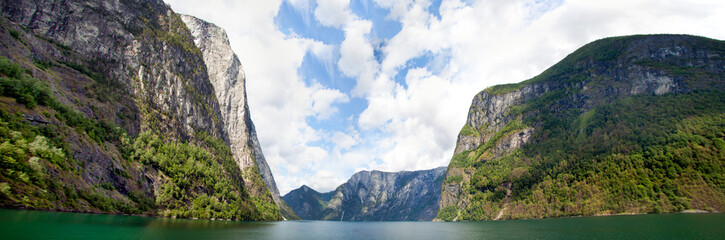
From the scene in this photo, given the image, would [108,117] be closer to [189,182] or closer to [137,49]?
[189,182]

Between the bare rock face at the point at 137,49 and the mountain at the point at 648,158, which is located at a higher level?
the bare rock face at the point at 137,49

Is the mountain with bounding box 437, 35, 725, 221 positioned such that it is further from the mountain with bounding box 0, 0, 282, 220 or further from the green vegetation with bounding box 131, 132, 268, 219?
the mountain with bounding box 0, 0, 282, 220

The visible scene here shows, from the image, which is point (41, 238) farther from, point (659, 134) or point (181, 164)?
point (659, 134)

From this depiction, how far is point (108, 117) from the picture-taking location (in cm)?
10344

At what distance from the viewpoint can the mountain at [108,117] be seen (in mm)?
60656

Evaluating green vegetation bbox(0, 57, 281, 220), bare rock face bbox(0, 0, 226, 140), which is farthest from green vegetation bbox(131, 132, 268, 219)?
bare rock face bbox(0, 0, 226, 140)

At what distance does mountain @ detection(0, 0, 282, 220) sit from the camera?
60.7m

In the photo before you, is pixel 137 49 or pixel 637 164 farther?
pixel 637 164

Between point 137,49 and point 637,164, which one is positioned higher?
point 137,49

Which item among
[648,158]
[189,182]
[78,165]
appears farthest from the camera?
[648,158]

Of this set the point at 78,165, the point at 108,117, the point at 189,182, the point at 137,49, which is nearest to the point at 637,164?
the point at 189,182

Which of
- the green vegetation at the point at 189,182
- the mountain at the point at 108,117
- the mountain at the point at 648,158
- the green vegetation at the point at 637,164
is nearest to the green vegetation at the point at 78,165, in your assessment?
the green vegetation at the point at 189,182

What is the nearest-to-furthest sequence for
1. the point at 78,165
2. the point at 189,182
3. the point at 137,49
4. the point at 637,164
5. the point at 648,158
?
the point at 78,165
the point at 189,182
the point at 137,49
the point at 648,158
the point at 637,164

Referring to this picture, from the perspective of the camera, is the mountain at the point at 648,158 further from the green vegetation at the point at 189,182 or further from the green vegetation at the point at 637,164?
the green vegetation at the point at 189,182
